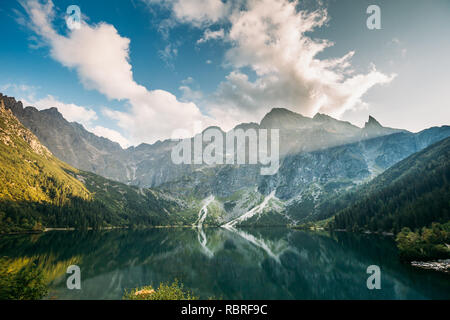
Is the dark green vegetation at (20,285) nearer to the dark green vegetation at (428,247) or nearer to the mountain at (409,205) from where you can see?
the dark green vegetation at (428,247)

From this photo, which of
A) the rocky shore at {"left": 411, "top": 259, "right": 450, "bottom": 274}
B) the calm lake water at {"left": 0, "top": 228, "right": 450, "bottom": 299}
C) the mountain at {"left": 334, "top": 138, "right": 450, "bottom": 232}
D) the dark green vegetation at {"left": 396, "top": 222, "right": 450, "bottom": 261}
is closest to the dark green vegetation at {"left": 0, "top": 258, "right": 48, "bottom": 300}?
the calm lake water at {"left": 0, "top": 228, "right": 450, "bottom": 299}

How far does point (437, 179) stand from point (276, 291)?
17139cm

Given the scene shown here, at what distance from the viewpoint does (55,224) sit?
598ft

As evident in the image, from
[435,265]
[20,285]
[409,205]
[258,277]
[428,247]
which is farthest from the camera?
[409,205]

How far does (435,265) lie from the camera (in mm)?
53094

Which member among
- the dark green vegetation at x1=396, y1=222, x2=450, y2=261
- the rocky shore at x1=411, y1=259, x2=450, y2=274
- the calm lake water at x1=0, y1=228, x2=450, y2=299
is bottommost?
the calm lake water at x1=0, y1=228, x2=450, y2=299

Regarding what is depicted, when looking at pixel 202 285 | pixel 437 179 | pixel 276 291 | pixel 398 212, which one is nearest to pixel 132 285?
pixel 202 285

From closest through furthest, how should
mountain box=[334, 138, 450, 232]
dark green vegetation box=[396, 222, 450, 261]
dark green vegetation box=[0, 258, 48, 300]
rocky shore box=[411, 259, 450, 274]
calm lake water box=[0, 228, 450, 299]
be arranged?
dark green vegetation box=[0, 258, 48, 300] < calm lake water box=[0, 228, 450, 299] < rocky shore box=[411, 259, 450, 274] < dark green vegetation box=[396, 222, 450, 261] < mountain box=[334, 138, 450, 232]

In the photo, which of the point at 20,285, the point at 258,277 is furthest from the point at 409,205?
the point at 20,285

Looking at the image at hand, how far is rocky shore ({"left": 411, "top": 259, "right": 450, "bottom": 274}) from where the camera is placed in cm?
4973

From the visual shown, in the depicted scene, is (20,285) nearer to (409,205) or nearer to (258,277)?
(258,277)

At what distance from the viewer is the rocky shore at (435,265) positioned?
49734 mm

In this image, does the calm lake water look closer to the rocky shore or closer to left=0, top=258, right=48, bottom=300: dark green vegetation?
the rocky shore
